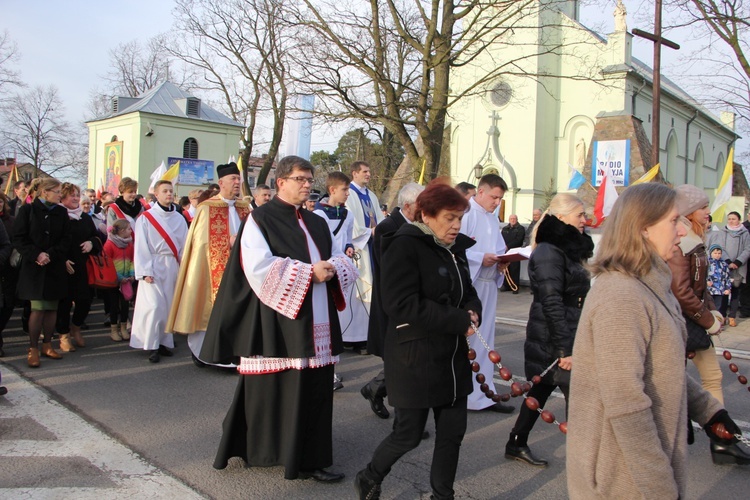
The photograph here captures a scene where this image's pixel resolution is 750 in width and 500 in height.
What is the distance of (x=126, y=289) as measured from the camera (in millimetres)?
8477

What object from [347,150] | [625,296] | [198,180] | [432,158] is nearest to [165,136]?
[198,180]

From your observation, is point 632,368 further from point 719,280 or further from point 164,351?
point 719,280

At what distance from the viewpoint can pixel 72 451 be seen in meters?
4.60

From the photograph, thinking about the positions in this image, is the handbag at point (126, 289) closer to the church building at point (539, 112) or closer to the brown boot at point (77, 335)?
the brown boot at point (77, 335)

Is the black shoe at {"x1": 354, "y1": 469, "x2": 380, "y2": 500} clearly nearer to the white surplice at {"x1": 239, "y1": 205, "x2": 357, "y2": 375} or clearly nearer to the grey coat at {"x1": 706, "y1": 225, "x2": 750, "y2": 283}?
the white surplice at {"x1": 239, "y1": 205, "x2": 357, "y2": 375}

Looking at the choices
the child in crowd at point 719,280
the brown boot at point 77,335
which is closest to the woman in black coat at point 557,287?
the brown boot at point 77,335

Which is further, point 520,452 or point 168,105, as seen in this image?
point 168,105

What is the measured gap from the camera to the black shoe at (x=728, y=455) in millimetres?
4691

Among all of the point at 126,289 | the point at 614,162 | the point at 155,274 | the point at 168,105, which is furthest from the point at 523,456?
the point at 168,105

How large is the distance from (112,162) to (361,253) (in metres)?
39.2

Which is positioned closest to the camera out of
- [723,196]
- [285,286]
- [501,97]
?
[285,286]

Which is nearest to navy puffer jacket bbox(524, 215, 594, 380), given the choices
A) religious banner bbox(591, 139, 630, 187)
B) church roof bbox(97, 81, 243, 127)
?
religious banner bbox(591, 139, 630, 187)

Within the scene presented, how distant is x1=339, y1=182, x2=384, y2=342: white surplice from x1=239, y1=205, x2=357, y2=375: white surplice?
3.80 meters

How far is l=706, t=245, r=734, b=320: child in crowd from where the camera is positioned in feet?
37.0
